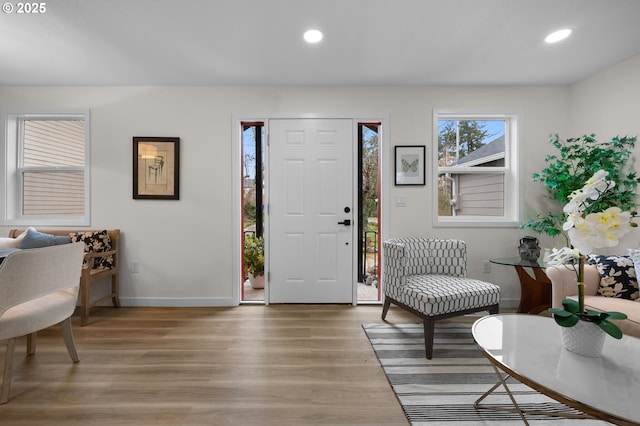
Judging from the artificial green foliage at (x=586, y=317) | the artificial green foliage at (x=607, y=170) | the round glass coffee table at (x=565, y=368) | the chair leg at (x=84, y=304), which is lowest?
the chair leg at (x=84, y=304)

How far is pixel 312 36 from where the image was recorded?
2.26 meters

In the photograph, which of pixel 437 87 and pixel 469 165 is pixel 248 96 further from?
pixel 469 165

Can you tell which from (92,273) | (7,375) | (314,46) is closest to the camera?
(7,375)

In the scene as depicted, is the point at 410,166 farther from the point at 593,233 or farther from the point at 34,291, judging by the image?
the point at 34,291

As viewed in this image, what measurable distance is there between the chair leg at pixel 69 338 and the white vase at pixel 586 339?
2864 millimetres

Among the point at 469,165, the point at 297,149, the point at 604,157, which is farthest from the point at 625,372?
the point at 297,149

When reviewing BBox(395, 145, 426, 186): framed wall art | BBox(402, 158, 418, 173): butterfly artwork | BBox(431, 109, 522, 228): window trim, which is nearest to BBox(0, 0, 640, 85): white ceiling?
BBox(431, 109, 522, 228): window trim

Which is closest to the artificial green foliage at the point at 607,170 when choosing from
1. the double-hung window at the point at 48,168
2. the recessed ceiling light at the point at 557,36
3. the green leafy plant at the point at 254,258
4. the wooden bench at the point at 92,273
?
the recessed ceiling light at the point at 557,36

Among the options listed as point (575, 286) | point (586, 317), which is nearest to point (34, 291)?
point (586, 317)

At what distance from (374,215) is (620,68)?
9.09 feet

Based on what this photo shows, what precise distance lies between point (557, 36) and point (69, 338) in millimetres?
4185

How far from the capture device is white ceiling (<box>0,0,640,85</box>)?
1952 mm

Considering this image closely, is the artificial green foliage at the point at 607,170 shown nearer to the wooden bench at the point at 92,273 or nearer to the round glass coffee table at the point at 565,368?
the round glass coffee table at the point at 565,368

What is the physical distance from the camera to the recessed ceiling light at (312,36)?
2205 millimetres
